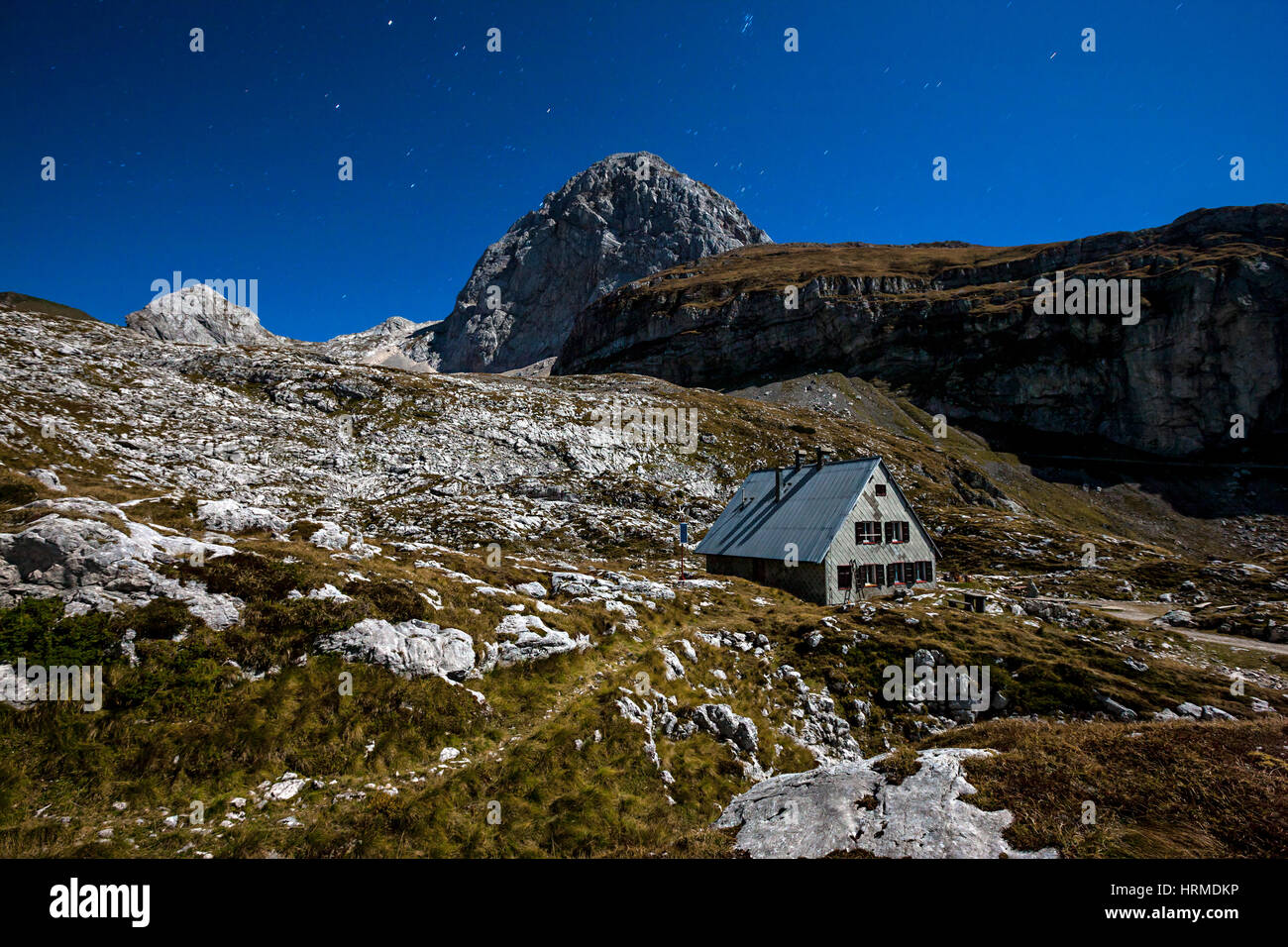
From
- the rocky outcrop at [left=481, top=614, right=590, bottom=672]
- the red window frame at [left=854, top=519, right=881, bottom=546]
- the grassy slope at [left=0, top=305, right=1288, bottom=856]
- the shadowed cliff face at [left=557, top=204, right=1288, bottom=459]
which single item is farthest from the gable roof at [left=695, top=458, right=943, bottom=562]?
the shadowed cliff face at [left=557, top=204, right=1288, bottom=459]

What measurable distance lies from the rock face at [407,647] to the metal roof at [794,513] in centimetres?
2592

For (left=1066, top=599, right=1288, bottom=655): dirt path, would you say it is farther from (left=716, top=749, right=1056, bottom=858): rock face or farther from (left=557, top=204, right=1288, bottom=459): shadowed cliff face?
(left=557, top=204, right=1288, bottom=459): shadowed cliff face

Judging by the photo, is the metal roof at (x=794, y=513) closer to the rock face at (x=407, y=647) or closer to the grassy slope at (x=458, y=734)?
the grassy slope at (x=458, y=734)

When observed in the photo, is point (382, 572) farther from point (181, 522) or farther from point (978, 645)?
point (978, 645)

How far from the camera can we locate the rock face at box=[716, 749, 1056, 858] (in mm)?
7730

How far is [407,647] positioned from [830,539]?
92.4ft

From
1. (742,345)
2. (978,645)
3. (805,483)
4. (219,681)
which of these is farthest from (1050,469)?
(219,681)

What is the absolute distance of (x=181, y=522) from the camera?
19.1m

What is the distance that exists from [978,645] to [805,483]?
69.9 feet

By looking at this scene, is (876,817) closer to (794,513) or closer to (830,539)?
(830,539)

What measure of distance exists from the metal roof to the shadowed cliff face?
111023 millimetres

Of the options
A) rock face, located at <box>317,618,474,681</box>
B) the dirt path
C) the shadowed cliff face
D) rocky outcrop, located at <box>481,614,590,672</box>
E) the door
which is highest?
the shadowed cliff face

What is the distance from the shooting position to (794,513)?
128 ft
